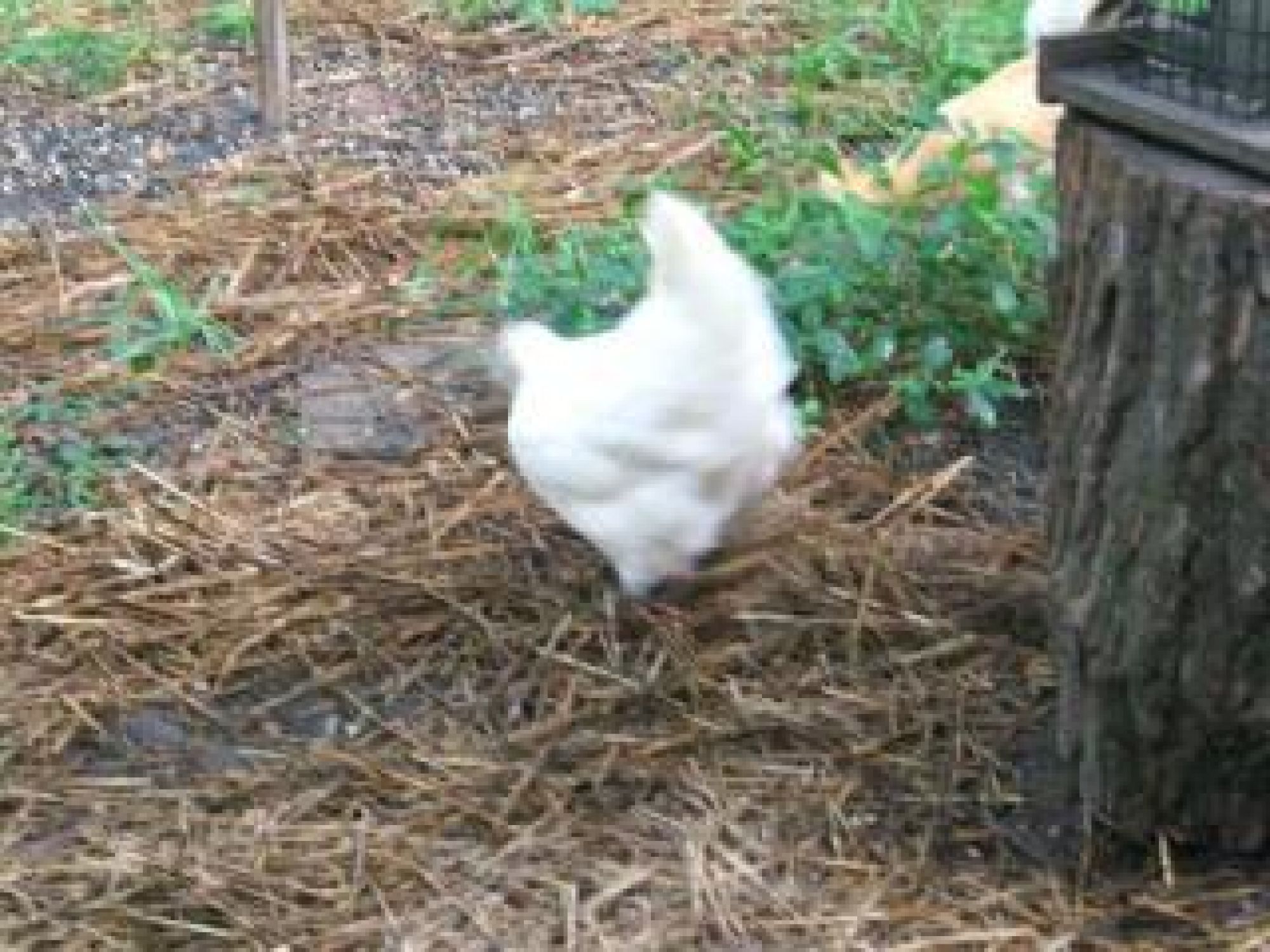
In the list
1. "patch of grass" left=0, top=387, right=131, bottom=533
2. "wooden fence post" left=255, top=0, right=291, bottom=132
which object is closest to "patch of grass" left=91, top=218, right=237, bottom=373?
"patch of grass" left=0, top=387, right=131, bottom=533

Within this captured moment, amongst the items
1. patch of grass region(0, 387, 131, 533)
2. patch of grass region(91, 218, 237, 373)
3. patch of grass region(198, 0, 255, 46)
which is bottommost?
patch of grass region(0, 387, 131, 533)

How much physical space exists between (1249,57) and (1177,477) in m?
0.43

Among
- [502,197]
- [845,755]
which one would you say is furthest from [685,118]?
[845,755]

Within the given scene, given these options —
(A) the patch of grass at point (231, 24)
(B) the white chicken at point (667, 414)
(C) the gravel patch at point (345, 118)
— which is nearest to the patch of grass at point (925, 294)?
(B) the white chicken at point (667, 414)

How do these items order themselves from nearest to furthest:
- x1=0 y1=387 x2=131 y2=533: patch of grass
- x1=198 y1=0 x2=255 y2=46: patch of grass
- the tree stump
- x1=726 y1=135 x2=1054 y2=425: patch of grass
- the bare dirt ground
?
the tree stump
the bare dirt ground
x1=0 y1=387 x2=131 y2=533: patch of grass
x1=726 y1=135 x2=1054 y2=425: patch of grass
x1=198 y1=0 x2=255 y2=46: patch of grass

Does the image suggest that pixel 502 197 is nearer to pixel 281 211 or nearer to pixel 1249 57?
pixel 281 211

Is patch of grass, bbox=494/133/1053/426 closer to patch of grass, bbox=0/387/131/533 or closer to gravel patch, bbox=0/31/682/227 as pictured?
patch of grass, bbox=0/387/131/533

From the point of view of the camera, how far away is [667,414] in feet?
9.81

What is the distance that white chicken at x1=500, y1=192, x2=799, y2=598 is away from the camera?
9.48 ft

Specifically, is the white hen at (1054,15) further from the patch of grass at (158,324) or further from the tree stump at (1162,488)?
the tree stump at (1162,488)

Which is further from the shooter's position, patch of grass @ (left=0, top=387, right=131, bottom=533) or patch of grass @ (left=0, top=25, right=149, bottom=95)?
patch of grass @ (left=0, top=25, right=149, bottom=95)

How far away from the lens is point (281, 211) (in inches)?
191

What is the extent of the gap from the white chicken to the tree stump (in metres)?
0.43

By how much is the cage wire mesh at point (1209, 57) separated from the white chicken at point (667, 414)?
1.82 feet
